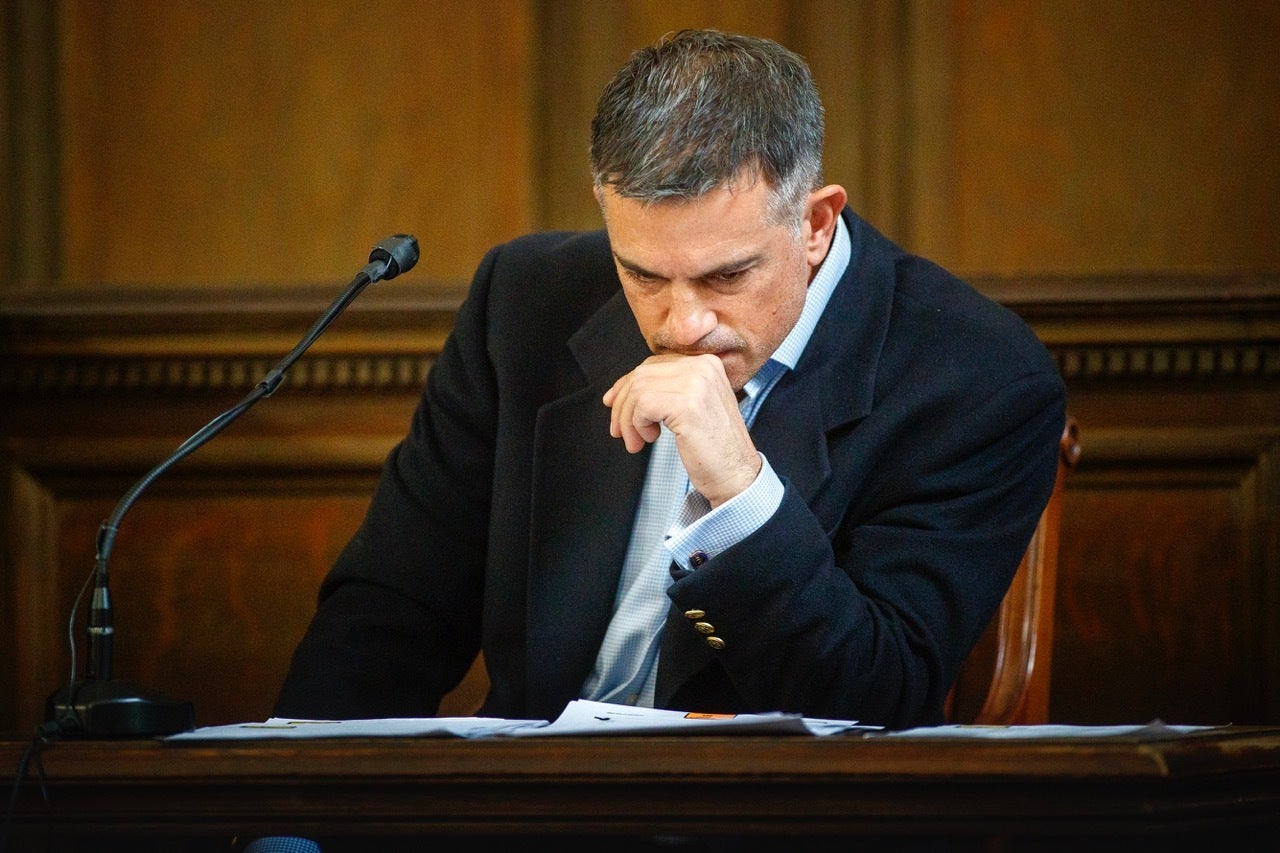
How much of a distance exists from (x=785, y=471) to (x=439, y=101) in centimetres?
135

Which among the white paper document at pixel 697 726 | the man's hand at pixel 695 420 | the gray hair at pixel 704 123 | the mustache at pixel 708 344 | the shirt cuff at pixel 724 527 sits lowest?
the white paper document at pixel 697 726

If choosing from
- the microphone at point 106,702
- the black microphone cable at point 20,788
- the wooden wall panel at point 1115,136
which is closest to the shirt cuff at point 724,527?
the microphone at point 106,702

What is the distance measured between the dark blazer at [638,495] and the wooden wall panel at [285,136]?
2.55 feet

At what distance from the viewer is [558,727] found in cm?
131

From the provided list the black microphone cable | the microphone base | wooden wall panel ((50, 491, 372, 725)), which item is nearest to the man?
the microphone base

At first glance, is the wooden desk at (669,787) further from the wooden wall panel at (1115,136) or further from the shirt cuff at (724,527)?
the wooden wall panel at (1115,136)

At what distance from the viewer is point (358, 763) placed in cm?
120

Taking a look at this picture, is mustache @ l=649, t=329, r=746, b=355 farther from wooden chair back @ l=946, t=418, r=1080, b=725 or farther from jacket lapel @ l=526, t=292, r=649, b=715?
wooden chair back @ l=946, t=418, r=1080, b=725

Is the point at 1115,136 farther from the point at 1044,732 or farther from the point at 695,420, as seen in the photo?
the point at 1044,732

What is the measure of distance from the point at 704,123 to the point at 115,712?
0.89 metres

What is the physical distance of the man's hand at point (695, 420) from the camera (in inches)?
66.5

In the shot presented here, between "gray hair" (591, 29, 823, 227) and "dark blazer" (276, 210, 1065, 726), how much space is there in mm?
283

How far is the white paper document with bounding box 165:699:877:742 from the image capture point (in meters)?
1.23

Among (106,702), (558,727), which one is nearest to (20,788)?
(106,702)
